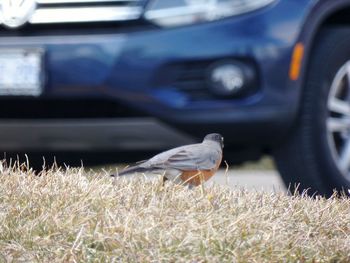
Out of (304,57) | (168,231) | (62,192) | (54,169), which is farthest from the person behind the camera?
(304,57)

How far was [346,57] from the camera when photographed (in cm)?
610

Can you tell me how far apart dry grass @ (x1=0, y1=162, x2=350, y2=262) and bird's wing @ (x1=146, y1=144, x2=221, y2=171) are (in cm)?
18

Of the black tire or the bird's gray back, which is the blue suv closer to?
the black tire

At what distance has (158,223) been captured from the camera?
417cm

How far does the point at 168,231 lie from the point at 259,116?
1.75 meters

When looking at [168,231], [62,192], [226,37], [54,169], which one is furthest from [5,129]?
[168,231]

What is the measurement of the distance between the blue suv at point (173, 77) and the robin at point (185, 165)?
0.74m

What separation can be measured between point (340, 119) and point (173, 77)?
0.85m

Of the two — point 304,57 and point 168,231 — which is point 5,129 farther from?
point 168,231

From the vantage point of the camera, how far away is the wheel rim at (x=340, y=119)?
5977 mm

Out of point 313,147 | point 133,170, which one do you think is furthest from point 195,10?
point 133,170

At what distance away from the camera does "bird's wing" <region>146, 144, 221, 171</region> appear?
4.97 meters

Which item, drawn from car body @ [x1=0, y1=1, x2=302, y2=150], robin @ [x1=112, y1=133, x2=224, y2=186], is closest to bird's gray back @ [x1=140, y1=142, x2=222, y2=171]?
robin @ [x1=112, y1=133, x2=224, y2=186]

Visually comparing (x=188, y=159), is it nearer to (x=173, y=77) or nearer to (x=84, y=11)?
(x=173, y=77)
